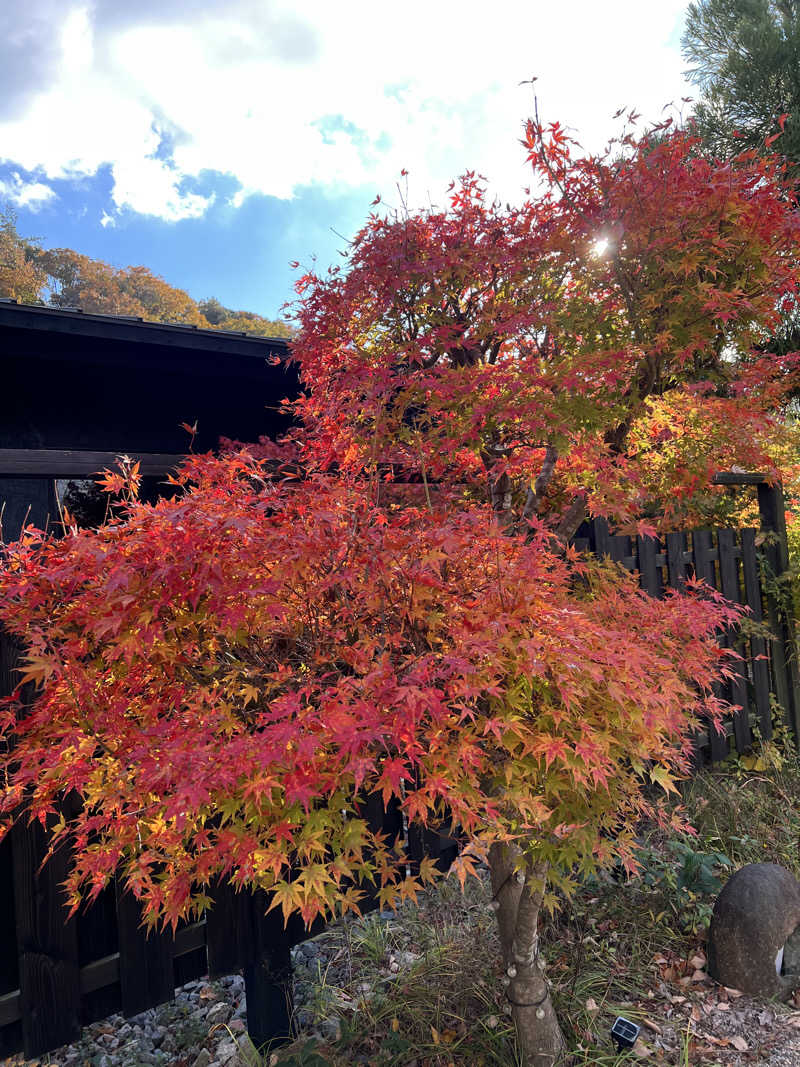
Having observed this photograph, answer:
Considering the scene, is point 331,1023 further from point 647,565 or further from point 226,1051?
point 647,565

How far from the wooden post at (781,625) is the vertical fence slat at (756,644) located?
6.4 inches

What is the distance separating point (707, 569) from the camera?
4.58m

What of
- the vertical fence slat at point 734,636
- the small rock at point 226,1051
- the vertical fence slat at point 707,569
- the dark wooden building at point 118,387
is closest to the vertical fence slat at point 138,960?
the small rock at point 226,1051

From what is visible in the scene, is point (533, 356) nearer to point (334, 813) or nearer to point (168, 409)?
point (334, 813)

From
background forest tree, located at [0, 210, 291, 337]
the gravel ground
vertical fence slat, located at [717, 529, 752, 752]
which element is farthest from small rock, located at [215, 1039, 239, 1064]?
background forest tree, located at [0, 210, 291, 337]

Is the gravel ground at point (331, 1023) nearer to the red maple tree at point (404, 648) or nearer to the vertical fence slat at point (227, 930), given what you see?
the vertical fence slat at point (227, 930)

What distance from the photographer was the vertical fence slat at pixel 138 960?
238cm

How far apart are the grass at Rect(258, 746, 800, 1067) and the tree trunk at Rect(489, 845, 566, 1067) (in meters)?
0.11

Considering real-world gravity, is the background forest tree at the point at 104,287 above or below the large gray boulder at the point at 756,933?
→ above

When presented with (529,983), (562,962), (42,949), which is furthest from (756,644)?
(42,949)

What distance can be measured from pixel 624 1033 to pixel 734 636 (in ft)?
10.3

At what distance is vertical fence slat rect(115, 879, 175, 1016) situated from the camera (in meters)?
2.38

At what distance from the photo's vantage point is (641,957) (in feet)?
9.39

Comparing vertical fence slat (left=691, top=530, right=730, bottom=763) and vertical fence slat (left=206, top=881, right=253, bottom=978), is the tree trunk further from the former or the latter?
vertical fence slat (left=691, top=530, right=730, bottom=763)
